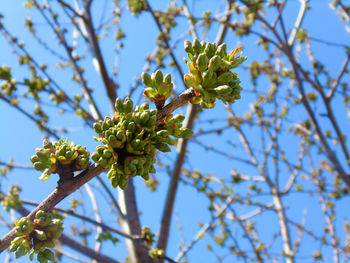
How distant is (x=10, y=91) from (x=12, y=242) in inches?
115

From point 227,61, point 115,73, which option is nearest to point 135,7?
point 115,73

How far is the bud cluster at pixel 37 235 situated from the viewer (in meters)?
1.30

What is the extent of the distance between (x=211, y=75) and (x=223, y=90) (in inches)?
3.4

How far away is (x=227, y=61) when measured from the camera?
4.53ft

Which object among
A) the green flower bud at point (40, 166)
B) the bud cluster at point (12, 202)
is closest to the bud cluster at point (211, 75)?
the green flower bud at point (40, 166)

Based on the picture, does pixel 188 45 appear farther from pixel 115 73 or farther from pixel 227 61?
pixel 115 73

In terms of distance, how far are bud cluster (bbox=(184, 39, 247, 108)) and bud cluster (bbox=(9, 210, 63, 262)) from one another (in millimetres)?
845

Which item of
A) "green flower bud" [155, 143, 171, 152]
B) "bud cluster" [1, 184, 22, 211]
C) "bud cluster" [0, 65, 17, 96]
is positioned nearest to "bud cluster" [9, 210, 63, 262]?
"green flower bud" [155, 143, 171, 152]

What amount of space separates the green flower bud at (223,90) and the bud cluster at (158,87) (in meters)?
0.23

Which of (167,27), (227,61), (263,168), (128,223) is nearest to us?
(227,61)

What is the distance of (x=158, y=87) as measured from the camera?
1.40 metres

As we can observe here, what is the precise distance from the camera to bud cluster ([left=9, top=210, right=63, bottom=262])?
130cm

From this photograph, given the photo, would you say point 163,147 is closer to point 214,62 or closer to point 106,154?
point 106,154

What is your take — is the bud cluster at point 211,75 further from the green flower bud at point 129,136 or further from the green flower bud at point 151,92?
the green flower bud at point 129,136
